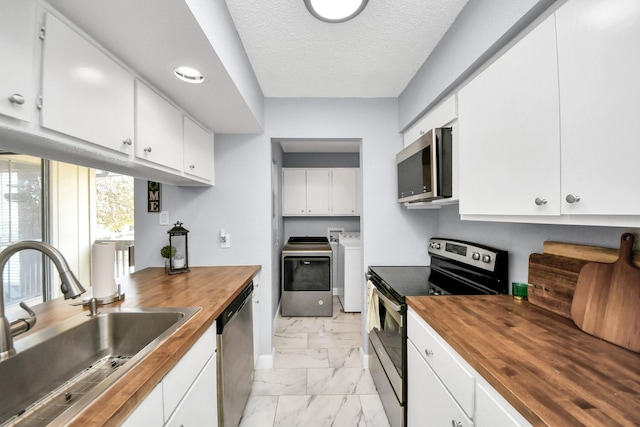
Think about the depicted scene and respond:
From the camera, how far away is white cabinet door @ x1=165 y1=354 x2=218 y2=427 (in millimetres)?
915

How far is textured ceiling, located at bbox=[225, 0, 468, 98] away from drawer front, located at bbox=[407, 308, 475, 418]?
1.60m

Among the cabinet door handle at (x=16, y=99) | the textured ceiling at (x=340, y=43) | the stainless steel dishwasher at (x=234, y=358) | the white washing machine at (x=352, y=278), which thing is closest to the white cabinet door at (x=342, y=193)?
the white washing machine at (x=352, y=278)

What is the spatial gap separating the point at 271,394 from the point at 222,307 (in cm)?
109

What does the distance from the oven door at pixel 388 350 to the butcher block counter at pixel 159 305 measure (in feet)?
3.18

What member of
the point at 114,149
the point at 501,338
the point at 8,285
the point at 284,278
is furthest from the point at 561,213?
the point at 8,285

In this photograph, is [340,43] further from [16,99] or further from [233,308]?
[233,308]

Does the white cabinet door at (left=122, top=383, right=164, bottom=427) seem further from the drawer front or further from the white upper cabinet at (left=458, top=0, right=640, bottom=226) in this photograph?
the white upper cabinet at (left=458, top=0, right=640, bottom=226)

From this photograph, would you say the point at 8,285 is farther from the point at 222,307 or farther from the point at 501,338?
the point at 501,338

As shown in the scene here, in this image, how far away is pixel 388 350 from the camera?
167cm

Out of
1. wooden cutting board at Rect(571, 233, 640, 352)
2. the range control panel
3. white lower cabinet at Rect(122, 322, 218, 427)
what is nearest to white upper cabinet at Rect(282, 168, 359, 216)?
the range control panel

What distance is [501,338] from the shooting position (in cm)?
91

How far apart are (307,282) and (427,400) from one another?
2.29m

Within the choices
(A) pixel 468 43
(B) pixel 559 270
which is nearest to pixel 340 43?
(A) pixel 468 43

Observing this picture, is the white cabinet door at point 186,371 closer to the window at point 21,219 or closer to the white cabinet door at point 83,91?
the white cabinet door at point 83,91
